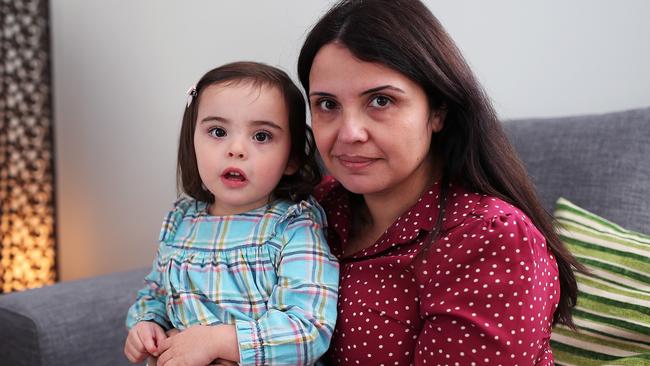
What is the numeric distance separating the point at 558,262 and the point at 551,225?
0.21 feet

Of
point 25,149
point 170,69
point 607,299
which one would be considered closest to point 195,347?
point 607,299

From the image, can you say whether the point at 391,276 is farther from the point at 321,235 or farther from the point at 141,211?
the point at 141,211

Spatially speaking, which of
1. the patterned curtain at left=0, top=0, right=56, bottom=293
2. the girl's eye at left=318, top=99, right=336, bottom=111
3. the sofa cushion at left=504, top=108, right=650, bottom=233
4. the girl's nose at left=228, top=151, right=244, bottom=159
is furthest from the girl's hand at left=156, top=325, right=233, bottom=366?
the patterned curtain at left=0, top=0, right=56, bottom=293

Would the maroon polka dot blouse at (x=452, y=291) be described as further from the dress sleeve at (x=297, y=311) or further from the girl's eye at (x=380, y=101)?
the girl's eye at (x=380, y=101)

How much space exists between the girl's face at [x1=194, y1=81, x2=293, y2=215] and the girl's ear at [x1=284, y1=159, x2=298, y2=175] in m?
0.05

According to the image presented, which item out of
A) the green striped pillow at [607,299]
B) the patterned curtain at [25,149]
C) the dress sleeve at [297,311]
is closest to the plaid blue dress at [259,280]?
the dress sleeve at [297,311]

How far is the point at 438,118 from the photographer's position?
43.4 inches

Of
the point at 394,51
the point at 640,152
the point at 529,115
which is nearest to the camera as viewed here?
the point at 394,51

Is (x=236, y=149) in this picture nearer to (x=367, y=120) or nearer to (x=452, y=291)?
(x=367, y=120)

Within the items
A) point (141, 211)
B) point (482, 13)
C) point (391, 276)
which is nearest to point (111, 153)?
point (141, 211)

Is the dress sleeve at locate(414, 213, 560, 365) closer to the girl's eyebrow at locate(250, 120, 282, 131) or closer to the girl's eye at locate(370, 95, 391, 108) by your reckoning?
the girl's eye at locate(370, 95, 391, 108)

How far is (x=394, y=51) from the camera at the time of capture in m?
1.01

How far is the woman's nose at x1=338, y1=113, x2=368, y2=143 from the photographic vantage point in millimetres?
1046

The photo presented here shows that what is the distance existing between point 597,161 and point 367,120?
24.7 inches
